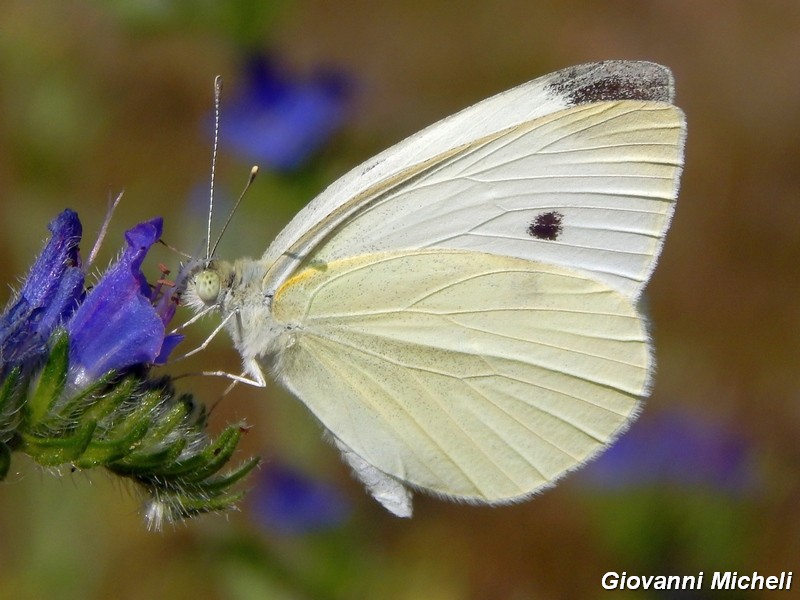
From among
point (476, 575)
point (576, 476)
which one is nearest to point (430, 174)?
point (576, 476)

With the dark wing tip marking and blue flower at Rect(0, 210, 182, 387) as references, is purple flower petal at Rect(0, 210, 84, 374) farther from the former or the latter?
the dark wing tip marking

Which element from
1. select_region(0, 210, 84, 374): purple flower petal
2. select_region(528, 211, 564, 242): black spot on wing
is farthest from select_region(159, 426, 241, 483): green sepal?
select_region(528, 211, 564, 242): black spot on wing

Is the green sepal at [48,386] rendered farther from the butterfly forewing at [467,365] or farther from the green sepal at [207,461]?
the butterfly forewing at [467,365]

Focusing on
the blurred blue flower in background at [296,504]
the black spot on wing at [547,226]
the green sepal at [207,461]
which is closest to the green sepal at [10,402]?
the green sepal at [207,461]

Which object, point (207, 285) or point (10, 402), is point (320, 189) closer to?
point (207, 285)

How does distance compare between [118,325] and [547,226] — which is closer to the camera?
[118,325]

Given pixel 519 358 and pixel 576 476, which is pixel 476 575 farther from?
pixel 519 358

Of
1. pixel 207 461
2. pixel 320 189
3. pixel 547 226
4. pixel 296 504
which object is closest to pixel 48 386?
pixel 207 461
